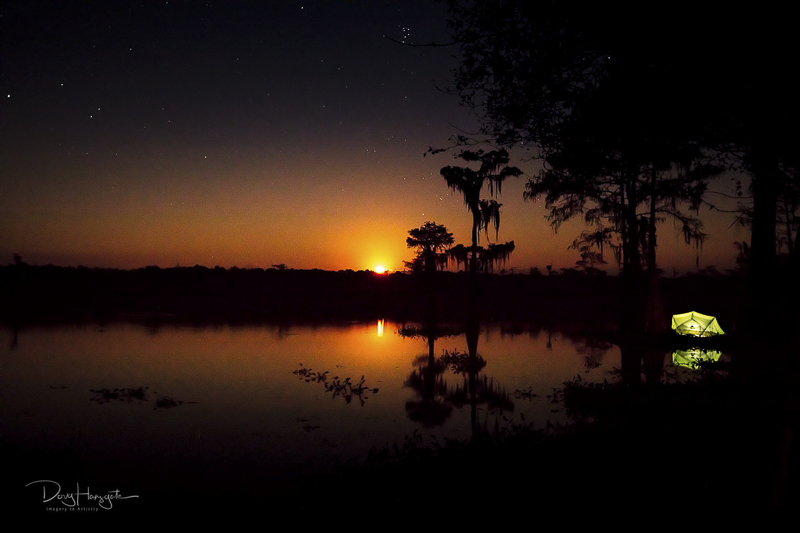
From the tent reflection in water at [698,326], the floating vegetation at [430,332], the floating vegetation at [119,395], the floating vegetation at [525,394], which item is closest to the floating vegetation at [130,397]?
the floating vegetation at [119,395]

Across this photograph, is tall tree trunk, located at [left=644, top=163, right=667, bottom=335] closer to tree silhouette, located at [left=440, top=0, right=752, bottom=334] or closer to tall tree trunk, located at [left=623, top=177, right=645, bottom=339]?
tall tree trunk, located at [left=623, top=177, right=645, bottom=339]

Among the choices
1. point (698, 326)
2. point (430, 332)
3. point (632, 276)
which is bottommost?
point (430, 332)

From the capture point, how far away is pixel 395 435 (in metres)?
10.4

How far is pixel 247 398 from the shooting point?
45.7 ft

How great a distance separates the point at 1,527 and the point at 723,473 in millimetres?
8345

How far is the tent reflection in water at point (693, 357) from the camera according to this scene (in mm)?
17384

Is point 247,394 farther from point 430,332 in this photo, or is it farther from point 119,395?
point 430,332

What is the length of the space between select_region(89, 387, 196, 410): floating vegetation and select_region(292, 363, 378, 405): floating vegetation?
4.17m

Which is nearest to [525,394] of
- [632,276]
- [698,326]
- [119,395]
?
[119,395]

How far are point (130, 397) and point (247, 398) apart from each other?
3252mm

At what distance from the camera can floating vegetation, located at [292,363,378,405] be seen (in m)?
14.3

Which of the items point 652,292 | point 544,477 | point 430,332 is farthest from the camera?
point 430,332

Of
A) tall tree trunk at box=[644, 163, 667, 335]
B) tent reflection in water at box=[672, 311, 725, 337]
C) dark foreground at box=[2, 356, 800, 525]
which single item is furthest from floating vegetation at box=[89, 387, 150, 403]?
tent reflection in water at box=[672, 311, 725, 337]

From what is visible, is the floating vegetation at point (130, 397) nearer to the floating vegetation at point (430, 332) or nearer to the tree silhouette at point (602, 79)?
the tree silhouette at point (602, 79)
